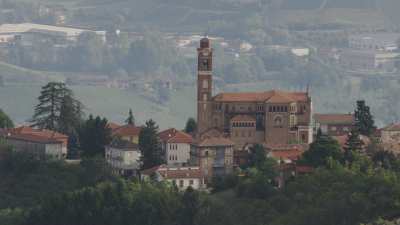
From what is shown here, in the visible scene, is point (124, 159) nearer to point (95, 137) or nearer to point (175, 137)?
point (175, 137)

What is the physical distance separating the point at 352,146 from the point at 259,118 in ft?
25.4

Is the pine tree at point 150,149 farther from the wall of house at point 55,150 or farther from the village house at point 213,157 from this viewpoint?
the wall of house at point 55,150

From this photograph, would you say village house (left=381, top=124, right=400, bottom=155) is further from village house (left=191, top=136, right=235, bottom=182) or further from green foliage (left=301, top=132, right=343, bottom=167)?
village house (left=191, top=136, right=235, bottom=182)

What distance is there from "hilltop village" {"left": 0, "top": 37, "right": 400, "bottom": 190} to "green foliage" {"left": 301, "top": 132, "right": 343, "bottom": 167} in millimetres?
275

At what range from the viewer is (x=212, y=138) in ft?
277

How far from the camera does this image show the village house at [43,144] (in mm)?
86688

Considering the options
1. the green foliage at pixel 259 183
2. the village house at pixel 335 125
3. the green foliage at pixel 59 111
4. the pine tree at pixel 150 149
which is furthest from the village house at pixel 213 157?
the green foliage at pixel 59 111

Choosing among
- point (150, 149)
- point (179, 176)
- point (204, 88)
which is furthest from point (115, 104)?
point (179, 176)

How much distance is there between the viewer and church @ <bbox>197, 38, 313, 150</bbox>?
87250 mm

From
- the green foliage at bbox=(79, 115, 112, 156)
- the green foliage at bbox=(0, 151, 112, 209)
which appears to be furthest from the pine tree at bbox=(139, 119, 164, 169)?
the green foliage at bbox=(79, 115, 112, 156)

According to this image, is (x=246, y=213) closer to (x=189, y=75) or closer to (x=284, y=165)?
(x=284, y=165)

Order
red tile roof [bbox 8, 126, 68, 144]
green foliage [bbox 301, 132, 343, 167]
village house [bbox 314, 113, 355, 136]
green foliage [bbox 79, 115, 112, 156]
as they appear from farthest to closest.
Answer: village house [bbox 314, 113, 355, 136] < red tile roof [bbox 8, 126, 68, 144] < green foliage [bbox 79, 115, 112, 156] < green foliage [bbox 301, 132, 343, 167]

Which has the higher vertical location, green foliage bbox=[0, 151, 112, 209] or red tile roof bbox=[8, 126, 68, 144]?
red tile roof bbox=[8, 126, 68, 144]

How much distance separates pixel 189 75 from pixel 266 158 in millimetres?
115992
